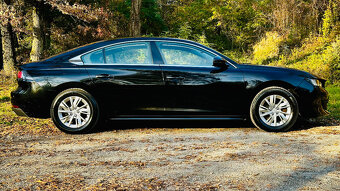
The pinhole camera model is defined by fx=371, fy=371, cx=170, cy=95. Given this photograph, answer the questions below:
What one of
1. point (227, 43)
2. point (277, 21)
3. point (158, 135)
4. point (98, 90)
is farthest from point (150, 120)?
point (227, 43)

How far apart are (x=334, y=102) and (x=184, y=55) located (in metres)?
5.04

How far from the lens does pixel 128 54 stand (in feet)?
20.9

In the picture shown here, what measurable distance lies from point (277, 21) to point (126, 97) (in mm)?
15277

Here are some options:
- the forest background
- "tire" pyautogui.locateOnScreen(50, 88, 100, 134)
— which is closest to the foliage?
the forest background

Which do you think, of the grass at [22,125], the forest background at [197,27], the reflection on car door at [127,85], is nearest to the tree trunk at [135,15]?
the forest background at [197,27]

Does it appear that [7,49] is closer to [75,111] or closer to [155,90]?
[75,111]

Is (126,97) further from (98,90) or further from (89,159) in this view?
(89,159)

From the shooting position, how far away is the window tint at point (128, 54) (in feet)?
20.8

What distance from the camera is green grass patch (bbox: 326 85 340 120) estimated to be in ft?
26.8

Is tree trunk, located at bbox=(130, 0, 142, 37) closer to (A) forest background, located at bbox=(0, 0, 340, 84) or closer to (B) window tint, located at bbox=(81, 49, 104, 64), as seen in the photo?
(A) forest background, located at bbox=(0, 0, 340, 84)

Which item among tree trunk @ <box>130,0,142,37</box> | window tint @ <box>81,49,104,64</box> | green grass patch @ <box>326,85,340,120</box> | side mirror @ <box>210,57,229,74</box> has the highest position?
tree trunk @ <box>130,0,142,37</box>

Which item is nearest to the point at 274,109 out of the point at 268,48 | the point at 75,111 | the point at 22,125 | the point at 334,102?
the point at 75,111

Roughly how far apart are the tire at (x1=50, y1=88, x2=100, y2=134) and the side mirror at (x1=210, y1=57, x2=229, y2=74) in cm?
209

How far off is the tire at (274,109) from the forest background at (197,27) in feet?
24.4
